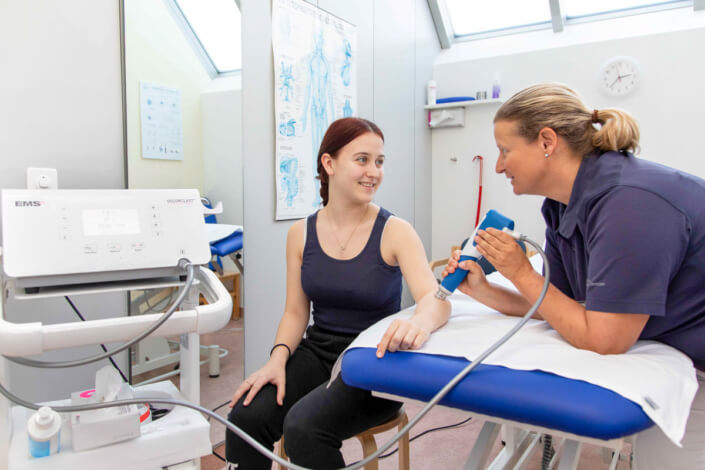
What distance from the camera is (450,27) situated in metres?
3.75

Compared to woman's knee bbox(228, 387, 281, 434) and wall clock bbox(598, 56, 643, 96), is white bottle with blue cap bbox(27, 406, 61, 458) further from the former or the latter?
wall clock bbox(598, 56, 643, 96)

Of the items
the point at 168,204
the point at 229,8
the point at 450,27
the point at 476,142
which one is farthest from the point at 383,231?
the point at 450,27

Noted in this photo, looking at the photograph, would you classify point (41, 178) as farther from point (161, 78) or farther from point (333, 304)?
point (333, 304)

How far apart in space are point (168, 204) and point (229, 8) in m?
1.08

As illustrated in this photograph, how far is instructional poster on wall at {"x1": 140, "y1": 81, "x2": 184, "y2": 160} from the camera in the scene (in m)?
1.63

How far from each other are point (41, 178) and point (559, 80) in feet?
9.72

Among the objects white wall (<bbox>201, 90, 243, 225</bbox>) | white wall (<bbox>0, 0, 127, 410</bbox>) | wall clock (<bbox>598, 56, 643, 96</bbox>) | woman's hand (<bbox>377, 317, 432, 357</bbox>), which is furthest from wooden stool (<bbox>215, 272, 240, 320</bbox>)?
wall clock (<bbox>598, 56, 643, 96</bbox>)

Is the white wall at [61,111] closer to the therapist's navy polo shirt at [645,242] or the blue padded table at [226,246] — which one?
the blue padded table at [226,246]

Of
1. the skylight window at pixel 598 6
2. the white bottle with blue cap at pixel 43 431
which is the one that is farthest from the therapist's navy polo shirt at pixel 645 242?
the skylight window at pixel 598 6

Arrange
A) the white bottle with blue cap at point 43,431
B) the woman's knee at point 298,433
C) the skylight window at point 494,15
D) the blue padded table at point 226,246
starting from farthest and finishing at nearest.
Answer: the skylight window at point 494,15
the blue padded table at point 226,246
the woman's knee at point 298,433
the white bottle with blue cap at point 43,431

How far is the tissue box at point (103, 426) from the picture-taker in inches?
38.7

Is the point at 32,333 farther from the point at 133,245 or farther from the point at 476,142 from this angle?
the point at 476,142

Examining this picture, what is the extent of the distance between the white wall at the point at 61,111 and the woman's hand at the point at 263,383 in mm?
599

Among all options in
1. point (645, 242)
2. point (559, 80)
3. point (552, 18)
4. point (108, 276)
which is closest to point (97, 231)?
point (108, 276)
